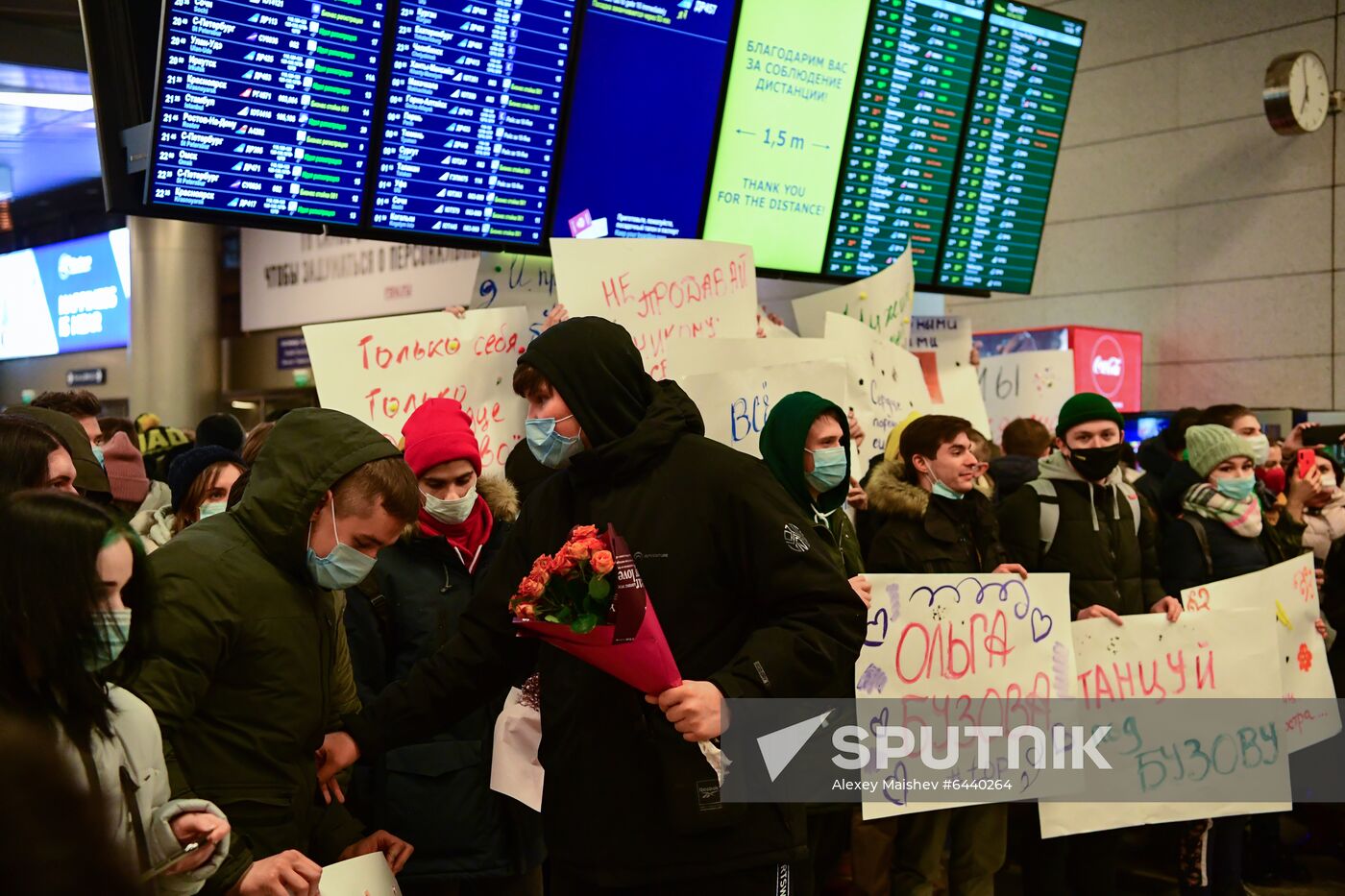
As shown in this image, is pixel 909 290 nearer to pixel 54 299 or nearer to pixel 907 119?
pixel 907 119

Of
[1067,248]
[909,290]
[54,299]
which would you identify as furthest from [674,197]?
[54,299]

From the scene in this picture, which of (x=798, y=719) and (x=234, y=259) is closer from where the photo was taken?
(x=798, y=719)

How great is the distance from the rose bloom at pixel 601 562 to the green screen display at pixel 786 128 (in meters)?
2.97

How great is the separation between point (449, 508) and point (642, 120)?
1.89 metres

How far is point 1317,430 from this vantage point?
23.8 feet

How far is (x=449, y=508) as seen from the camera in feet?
11.2

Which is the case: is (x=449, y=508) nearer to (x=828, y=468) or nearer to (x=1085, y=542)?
(x=828, y=468)

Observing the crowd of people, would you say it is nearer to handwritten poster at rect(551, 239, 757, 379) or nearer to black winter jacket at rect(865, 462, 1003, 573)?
black winter jacket at rect(865, 462, 1003, 573)

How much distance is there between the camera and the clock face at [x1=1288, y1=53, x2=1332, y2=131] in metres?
9.32

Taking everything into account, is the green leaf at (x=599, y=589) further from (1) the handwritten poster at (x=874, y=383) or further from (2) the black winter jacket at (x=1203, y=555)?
(2) the black winter jacket at (x=1203, y=555)

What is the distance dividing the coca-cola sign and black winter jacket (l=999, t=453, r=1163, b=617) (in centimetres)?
493

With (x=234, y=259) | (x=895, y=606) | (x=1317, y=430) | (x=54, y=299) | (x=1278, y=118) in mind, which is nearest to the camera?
(x=895, y=606)

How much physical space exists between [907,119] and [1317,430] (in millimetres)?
3159

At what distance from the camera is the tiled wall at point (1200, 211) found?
984 cm
